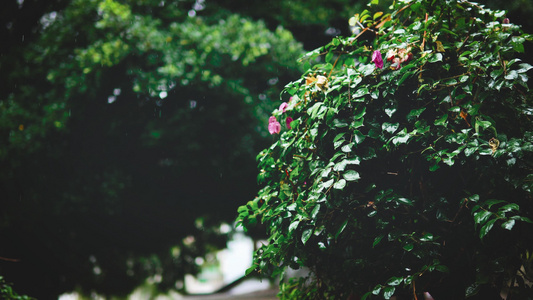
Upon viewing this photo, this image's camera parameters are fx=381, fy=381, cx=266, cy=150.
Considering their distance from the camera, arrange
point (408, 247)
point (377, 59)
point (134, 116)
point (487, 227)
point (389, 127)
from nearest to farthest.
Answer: point (487, 227)
point (408, 247)
point (389, 127)
point (377, 59)
point (134, 116)

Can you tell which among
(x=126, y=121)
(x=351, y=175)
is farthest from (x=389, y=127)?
(x=126, y=121)

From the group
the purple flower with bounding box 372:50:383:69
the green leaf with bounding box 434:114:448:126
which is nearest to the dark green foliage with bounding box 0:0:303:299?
the purple flower with bounding box 372:50:383:69

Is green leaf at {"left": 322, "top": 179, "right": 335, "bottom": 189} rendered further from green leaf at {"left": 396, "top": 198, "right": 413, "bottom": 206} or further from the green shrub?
green leaf at {"left": 396, "top": 198, "right": 413, "bottom": 206}

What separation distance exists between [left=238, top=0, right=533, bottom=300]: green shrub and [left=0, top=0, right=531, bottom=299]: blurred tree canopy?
11.6 ft

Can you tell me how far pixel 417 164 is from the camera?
1.88m

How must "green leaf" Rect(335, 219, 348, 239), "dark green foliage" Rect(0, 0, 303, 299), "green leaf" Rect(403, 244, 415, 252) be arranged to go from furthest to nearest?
"dark green foliage" Rect(0, 0, 303, 299), "green leaf" Rect(335, 219, 348, 239), "green leaf" Rect(403, 244, 415, 252)

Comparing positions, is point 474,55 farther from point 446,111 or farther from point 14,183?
point 14,183

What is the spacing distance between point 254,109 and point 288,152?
11.7ft

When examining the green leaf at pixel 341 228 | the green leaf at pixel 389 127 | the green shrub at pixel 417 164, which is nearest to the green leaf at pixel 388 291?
→ the green shrub at pixel 417 164

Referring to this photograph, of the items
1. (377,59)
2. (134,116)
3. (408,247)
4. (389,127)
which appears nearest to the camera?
(408,247)

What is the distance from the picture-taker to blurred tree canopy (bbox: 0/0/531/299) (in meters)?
5.44

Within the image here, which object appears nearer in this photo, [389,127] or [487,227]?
[487,227]

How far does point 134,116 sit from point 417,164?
4.96 m

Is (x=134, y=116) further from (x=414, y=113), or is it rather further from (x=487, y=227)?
(x=487, y=227)
